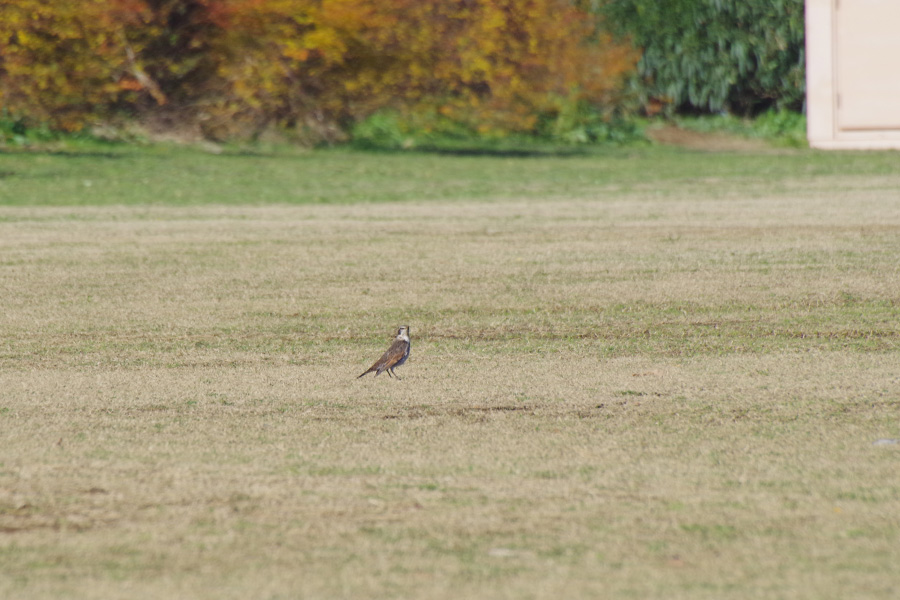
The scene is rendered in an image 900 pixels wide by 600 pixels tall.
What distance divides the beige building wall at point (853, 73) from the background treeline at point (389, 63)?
4.01 m

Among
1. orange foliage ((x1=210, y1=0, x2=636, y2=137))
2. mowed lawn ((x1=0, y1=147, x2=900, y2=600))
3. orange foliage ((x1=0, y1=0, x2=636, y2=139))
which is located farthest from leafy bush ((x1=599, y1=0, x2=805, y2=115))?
mowed lawn ((x1=0, y1=147, x2=900, y2=600))

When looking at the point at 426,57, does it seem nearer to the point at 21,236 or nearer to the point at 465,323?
the point at 21,236

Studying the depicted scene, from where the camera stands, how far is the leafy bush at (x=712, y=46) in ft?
116

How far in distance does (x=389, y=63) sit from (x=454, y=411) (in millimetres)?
23655

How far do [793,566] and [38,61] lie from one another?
25.3 m

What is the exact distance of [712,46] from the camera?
118 feet

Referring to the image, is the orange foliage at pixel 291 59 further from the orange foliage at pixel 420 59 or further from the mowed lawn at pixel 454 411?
the mowed lawn at pixel 454 411

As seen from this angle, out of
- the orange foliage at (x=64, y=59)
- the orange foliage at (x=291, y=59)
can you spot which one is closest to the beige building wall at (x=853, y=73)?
the orange foliage at (x=291, y=59)

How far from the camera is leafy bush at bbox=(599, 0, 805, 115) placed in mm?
35375

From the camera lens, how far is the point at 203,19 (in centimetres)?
2747

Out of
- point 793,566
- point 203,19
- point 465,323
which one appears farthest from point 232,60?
point 793,566

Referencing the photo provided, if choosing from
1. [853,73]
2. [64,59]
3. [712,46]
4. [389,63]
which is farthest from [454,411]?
[712,46]

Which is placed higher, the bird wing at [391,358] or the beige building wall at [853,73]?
the bird wing at [391,358]

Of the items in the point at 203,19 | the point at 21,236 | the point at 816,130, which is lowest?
the point at 816,130
